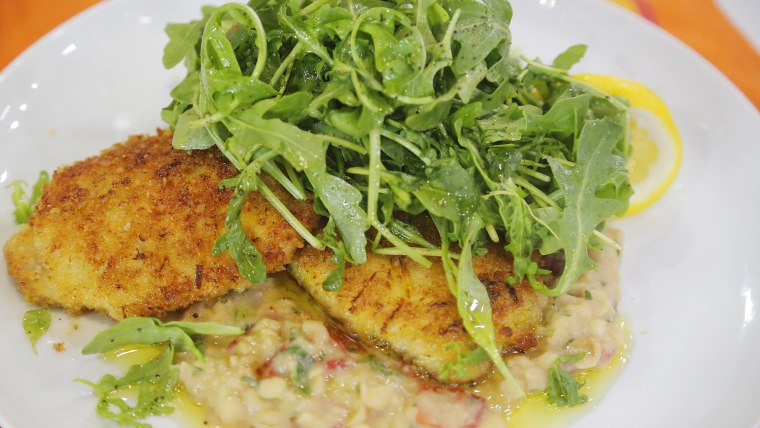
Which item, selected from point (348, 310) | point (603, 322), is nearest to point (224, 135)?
point (348, 310)

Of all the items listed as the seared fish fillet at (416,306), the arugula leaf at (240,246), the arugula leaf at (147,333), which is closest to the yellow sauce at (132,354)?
the arugula leaf at (147,333)

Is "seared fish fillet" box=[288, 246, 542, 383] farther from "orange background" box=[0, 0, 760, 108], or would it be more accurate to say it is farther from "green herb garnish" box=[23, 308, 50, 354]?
"orange background" box=[0, 0, 760, 108]

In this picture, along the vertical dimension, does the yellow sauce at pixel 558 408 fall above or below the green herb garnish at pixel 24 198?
below

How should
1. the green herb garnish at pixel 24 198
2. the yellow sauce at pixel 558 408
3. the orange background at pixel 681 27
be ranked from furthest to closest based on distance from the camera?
the orange background at pixel 681 27 < the green herb garnish at pixel 24 198 < the yellow sauce at pixel 558 408

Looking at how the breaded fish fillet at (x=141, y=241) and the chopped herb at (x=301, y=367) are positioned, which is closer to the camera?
the chopped herb at (x=301, y=367)

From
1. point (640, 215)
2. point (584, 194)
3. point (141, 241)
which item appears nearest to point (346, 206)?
point (141, 241)

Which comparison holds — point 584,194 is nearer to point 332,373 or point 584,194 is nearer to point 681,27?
point 332,373

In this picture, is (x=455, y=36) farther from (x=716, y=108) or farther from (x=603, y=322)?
(x=716, y=108)

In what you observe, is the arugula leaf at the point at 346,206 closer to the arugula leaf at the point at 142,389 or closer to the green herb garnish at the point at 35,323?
the arugula leaf at the point at 142,389
